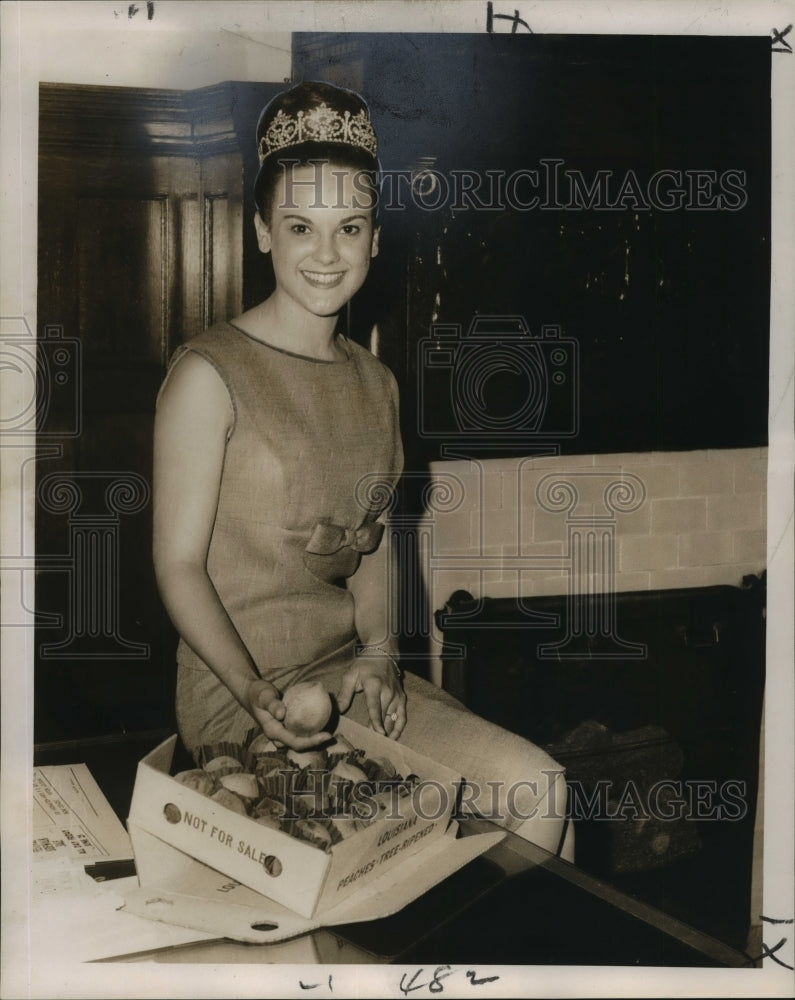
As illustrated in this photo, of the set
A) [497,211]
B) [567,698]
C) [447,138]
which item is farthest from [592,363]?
[567,698]

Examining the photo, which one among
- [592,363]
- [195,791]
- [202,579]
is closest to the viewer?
[195,791]

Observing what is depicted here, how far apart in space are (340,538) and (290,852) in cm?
50

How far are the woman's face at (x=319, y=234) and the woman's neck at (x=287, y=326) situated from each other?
14 millimetres

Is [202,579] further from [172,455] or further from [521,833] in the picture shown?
[521,833]

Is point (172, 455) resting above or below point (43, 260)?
below

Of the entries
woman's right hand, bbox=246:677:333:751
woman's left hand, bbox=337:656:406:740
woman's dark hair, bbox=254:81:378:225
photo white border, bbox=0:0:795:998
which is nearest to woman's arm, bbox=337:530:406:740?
woman's left hand, bbox=337:656:406:740

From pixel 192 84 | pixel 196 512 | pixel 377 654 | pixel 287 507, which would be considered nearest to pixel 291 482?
pixel 287 507

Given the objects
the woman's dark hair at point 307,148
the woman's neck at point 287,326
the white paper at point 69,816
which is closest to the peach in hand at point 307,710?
the white paper at point 69,816

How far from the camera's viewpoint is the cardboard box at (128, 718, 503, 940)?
55.9 inches

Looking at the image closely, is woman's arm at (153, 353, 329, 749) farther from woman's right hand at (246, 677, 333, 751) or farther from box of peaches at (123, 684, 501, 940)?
box of peaches at (123, 684, 501, 940)

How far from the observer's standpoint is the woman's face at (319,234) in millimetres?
1642

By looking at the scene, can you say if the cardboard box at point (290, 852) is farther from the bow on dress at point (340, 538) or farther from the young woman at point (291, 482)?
the bow on dress at point (340, 538)

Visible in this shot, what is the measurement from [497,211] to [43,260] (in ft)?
2.45

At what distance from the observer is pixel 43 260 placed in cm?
Answer: 170
